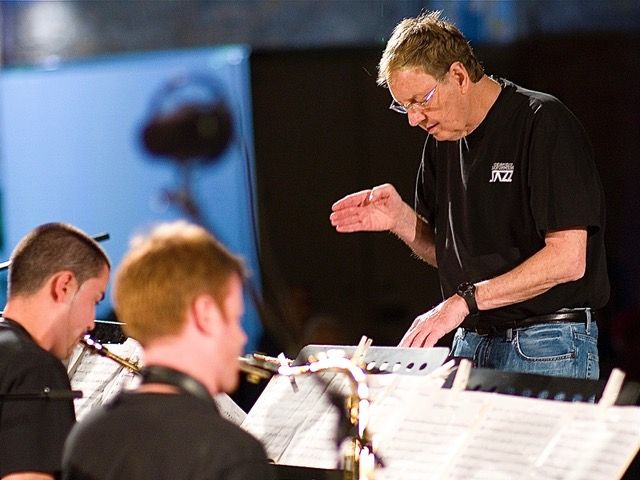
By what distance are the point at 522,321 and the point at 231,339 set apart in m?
1.24

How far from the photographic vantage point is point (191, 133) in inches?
233

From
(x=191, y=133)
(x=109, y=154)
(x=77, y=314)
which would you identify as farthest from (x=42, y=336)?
(x=109, y=154)

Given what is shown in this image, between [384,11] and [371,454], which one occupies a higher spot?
[384,11]

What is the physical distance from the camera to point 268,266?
5.92 metres

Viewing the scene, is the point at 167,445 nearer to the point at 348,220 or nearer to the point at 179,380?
the point at 179,380

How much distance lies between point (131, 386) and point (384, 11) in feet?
10.5

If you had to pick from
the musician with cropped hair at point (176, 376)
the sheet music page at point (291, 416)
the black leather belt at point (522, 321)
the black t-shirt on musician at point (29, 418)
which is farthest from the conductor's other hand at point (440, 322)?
the musician with cropped hair at point (176, 376)

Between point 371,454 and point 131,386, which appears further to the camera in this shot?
point 131,386

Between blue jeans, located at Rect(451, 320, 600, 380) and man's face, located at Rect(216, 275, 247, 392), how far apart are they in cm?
115

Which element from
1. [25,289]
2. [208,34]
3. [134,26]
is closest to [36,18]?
[134,26]

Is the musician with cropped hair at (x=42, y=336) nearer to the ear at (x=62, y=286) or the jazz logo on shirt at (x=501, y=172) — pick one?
the ear at (x=62, y=286)

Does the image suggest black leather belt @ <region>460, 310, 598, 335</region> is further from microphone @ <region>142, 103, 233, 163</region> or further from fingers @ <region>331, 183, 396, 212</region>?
microphone @ <region>142, 103, 233, 163</region>

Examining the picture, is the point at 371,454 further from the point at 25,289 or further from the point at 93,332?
the point at 93,332

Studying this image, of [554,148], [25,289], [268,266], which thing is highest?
[554,148]
